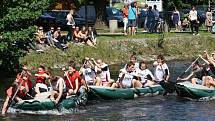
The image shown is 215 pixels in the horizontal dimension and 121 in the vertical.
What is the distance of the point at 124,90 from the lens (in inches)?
943

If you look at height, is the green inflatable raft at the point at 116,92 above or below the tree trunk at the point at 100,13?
below

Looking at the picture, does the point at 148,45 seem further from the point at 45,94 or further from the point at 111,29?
the point at 45,94

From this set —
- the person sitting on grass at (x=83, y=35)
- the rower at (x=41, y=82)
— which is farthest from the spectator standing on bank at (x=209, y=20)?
the rower at (x=41, y=82)

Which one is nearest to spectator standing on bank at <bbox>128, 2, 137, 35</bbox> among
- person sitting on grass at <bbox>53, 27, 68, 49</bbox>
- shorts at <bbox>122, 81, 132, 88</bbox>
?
person sitting on grass at <bbox>53, 27, 68, 49</bbox>

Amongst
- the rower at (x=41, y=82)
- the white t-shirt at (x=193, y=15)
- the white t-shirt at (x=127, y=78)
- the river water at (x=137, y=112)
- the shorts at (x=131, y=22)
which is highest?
the white t-shirt at (x=193, y=15)

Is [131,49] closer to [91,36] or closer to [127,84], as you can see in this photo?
[91,36]

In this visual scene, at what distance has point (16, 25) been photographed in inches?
1138

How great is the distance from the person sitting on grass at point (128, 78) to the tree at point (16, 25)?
5.92 m

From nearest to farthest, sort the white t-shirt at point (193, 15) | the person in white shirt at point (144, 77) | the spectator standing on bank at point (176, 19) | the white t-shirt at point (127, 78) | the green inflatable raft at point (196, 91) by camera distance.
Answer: the green inflatable raft at point (196, 91) < the white t-shirt at point (127, 78) < the person in white shirt at point (144, 77) < the white t-shirt at point (193, 15) < the spectator standing on bank at point (176, 19)

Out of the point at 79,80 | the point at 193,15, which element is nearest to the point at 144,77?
the point at 79,80

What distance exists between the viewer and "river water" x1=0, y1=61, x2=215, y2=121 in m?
20.3

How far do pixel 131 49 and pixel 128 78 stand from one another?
13.4 metres

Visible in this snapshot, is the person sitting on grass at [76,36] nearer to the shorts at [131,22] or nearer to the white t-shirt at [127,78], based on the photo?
the shorts at [131,22]

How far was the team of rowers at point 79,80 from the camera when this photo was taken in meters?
21.2
